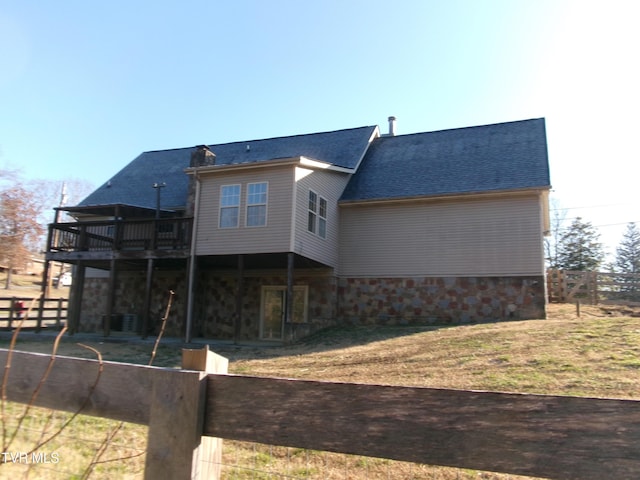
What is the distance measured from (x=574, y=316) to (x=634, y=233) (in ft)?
101

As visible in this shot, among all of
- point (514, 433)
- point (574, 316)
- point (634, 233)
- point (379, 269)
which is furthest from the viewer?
point (634, 233)

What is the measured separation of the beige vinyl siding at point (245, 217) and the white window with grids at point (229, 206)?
5.0 inches

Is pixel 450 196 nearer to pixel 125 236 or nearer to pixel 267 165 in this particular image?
pixel 267 165

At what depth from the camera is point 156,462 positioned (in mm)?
2119

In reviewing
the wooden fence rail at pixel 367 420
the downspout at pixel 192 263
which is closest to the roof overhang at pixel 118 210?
the downspout at pixel 192 263

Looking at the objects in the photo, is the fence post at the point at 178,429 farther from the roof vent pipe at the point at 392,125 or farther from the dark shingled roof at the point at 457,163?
the roof vent pipe at the point at 392,125

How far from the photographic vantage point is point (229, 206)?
1532 centimetres

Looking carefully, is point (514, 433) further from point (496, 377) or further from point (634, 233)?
point (634, 233)

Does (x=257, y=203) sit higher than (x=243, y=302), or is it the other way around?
(x=257, y=203)

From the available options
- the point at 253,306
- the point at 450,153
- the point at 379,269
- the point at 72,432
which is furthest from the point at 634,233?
the point at 72,432

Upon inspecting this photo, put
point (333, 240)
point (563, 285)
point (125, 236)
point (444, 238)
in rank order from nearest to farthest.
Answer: point (444, 238)
point (333, 240)
point (125, 236)
point (563, 285)

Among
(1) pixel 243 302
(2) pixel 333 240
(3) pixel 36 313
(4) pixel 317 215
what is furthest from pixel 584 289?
(3) pixel 36 313

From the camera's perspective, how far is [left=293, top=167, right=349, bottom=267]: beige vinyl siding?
575 inches

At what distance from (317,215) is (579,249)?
2812 centimetres
